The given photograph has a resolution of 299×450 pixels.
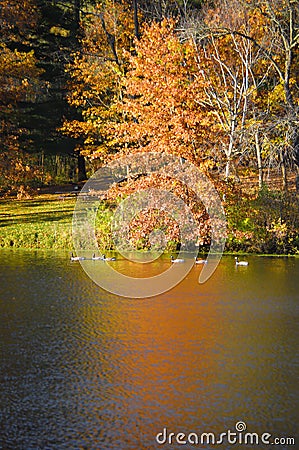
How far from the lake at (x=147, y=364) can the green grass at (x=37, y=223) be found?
620 centimetres

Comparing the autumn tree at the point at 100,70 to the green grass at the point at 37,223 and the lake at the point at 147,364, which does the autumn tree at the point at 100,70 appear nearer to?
the green grass at the point at 37,223

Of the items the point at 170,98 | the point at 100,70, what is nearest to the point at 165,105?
the point at 170,98

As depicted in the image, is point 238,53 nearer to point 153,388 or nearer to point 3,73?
point 3,73

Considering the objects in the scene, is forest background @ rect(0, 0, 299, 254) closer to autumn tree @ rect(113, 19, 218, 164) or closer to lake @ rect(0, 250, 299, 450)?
autumn tree @ rect(113, 19, 218, 164)

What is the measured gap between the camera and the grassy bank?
20.7 meters

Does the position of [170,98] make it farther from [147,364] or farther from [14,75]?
[147,364]

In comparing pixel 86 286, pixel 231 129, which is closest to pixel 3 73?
pixel 231 129

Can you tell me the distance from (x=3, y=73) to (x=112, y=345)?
697 inches

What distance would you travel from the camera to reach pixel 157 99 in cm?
2133

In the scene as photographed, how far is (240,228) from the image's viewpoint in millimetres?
20953

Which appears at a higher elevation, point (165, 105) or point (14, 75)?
point (14, 75)

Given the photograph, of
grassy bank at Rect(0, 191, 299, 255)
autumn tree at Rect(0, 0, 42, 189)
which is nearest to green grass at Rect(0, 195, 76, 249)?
grassy bank at Rect(0, 191, 299, 255)

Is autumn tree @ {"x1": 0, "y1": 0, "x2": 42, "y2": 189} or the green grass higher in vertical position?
autumn tree @ {"x1": 0, "y1": 0, "x2": 42, "y2": 189}

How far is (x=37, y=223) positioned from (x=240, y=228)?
26.0 ft
